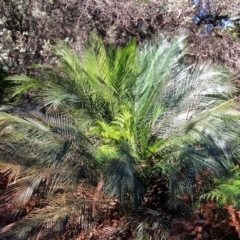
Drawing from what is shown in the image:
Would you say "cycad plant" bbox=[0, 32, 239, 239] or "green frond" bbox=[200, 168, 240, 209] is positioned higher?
"cycad plant" bbox=[0, 32, 239, 239]

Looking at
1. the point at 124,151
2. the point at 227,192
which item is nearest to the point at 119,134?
the point at 124,151

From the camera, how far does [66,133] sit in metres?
5.25

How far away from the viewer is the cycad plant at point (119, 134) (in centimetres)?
497

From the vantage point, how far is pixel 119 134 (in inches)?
220

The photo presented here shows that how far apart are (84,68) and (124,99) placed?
73cm

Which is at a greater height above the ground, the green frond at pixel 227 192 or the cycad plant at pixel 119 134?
the cycad plant at pixel 119 134

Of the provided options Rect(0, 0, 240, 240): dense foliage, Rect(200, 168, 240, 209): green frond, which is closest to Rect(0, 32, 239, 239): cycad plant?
Rect(0, 0, 240, 240): dense foliage

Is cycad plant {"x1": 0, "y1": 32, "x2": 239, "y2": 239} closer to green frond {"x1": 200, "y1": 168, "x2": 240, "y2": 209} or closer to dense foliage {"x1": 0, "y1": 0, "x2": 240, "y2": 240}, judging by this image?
dense foliage {"x1": 0, "y1": 0, "x2": 240, "y2": 240}

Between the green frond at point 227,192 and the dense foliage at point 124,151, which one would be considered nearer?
the green frond at point 227,192

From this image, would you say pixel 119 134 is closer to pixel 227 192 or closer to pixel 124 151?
pixel 124 151

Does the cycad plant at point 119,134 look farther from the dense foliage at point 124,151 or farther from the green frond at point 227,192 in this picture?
the green frond at point 227,192

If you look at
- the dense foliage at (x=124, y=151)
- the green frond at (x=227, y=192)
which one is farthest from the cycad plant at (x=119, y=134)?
the green frond at (x=227, y=192)

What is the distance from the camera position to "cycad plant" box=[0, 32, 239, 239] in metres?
4.97

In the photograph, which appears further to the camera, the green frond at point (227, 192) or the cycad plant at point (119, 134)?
the cycad plant at point (119, 134)
